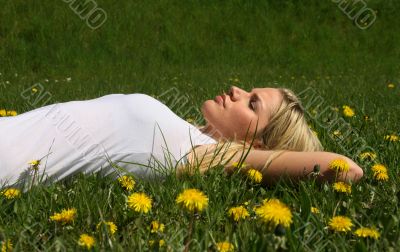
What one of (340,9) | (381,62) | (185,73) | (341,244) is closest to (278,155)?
(341,244)

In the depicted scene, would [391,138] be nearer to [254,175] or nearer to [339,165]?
[339,165]

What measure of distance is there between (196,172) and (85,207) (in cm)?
49

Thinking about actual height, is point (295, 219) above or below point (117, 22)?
above

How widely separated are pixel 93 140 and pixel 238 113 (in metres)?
0.69

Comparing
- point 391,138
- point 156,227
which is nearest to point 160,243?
point 156,227

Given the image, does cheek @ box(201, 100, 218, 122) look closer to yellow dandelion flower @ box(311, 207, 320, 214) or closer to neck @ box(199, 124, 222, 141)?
neck @ box(199, 124, 222, 141)

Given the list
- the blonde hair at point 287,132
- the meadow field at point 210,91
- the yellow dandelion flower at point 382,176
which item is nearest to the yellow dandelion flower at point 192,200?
the meadow field at point 210,91

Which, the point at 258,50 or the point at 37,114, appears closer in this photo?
the point at 37,114

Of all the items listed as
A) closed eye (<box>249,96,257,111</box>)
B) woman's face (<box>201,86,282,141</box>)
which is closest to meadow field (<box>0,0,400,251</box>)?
woman's face (<box>201,86,282,141</box>)

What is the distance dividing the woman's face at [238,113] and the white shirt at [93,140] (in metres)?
0.10

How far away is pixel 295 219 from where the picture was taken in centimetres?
148

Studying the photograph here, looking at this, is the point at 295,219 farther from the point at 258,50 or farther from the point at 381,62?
the point at 381,62

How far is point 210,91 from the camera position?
18.1 feet

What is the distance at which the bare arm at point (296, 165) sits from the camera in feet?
6.44
